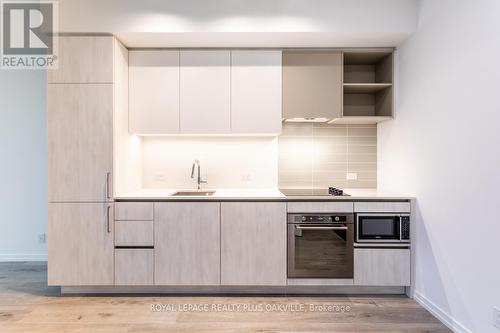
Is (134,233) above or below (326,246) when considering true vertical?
above

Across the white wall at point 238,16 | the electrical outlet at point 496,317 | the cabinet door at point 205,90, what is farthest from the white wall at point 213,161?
the electrical outlet at point 496,317

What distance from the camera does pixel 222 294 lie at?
2.65 m

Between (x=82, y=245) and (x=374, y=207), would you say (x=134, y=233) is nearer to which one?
(x=82, y=245)

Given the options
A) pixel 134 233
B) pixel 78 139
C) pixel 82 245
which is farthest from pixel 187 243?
pixel 78 139

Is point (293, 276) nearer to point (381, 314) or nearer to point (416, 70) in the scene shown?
point (381, 314)

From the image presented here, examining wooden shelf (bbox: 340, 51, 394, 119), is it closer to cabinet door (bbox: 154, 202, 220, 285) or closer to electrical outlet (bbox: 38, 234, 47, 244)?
cabinet door (bbox: 154, 202, 220, 285)

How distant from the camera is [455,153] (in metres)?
2.06

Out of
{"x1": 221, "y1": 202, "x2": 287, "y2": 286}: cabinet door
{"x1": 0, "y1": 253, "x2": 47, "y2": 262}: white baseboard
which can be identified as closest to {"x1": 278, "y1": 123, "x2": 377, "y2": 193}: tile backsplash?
{"x1": 221, "y1": 202, "x2": 287, "y2": 286}: cabinet door

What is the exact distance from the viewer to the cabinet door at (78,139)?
2545 millimetres

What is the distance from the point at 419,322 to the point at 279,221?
1.30m

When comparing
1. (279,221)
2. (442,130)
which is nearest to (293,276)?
(279,221)

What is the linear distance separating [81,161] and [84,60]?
882mm

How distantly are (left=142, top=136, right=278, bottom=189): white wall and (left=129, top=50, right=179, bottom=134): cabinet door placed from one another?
41 centimetres

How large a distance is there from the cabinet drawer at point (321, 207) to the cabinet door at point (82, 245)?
164cm
